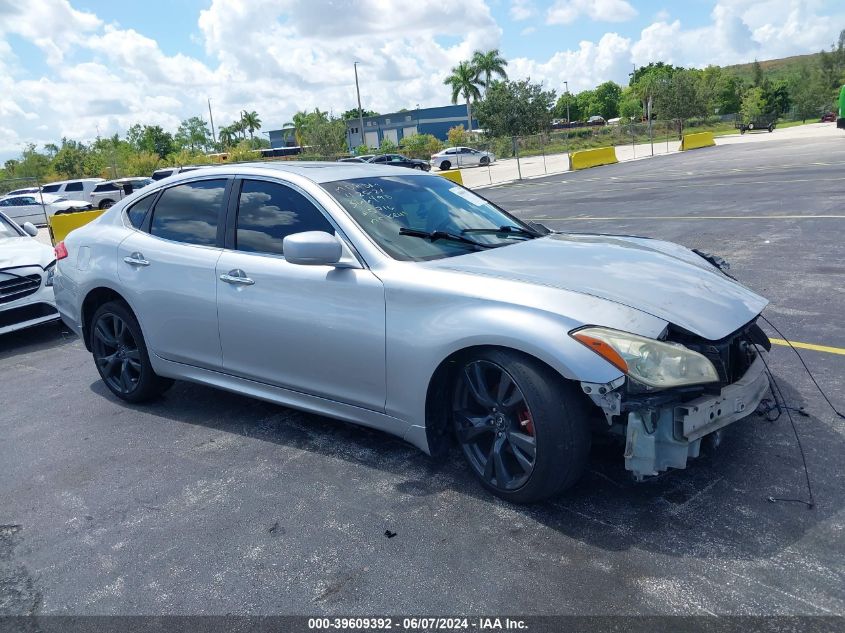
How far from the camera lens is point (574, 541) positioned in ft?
9.77

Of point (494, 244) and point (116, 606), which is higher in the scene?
point (494, 244)

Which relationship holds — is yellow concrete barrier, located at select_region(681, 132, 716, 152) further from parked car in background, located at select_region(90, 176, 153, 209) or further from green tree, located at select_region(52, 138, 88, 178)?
green tree, located at select_region(52, 138, 88, 178)

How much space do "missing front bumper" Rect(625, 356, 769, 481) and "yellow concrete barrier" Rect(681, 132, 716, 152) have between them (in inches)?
1692

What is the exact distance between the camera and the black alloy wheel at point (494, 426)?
10.4 ft

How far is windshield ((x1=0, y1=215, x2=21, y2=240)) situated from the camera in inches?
336

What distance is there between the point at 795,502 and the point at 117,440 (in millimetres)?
3939

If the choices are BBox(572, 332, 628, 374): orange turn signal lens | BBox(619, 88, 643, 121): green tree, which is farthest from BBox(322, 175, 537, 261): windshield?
BBox(619, 88, 643, 121): green tree

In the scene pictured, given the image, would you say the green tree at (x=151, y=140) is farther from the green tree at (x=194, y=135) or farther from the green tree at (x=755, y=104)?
the green tree at (x=755, y=104)

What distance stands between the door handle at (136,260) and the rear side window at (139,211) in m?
0.27

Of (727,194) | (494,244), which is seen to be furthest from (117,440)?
(727,194)

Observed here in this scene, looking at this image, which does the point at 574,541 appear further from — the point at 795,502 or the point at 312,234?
the point at 312,234

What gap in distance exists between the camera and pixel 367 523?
3.27 meters

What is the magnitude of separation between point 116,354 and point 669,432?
3.98m

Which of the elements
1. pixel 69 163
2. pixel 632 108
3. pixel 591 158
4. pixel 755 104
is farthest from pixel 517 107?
pixel 632 108
